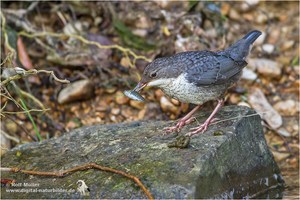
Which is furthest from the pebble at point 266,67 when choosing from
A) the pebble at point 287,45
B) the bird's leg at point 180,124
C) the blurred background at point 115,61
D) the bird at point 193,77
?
the bird's leg at point 180,124

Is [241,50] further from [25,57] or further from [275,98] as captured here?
[25,57]

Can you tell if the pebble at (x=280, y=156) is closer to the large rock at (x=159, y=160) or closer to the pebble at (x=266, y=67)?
the large rock at (x=159, y=160)

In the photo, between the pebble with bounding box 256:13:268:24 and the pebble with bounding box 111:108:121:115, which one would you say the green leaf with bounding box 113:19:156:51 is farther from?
the pebble with bounding box 256:13:268:24

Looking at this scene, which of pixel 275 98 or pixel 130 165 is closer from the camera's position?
pixel 130 165

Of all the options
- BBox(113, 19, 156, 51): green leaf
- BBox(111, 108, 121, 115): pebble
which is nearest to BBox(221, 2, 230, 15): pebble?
BBox(113, 19, 156, 51): green leaf

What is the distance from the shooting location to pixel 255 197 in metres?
5.09

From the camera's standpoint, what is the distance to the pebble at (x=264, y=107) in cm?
711

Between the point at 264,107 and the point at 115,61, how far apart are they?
199 cm

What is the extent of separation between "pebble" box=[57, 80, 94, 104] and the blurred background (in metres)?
0.01

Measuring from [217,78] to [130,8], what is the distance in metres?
2.82

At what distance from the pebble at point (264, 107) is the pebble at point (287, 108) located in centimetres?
14

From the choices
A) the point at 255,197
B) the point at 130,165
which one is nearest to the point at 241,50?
the point at 255,197

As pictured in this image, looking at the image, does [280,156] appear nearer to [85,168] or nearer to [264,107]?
[264,107]

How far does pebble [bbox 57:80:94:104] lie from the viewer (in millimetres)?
7266
